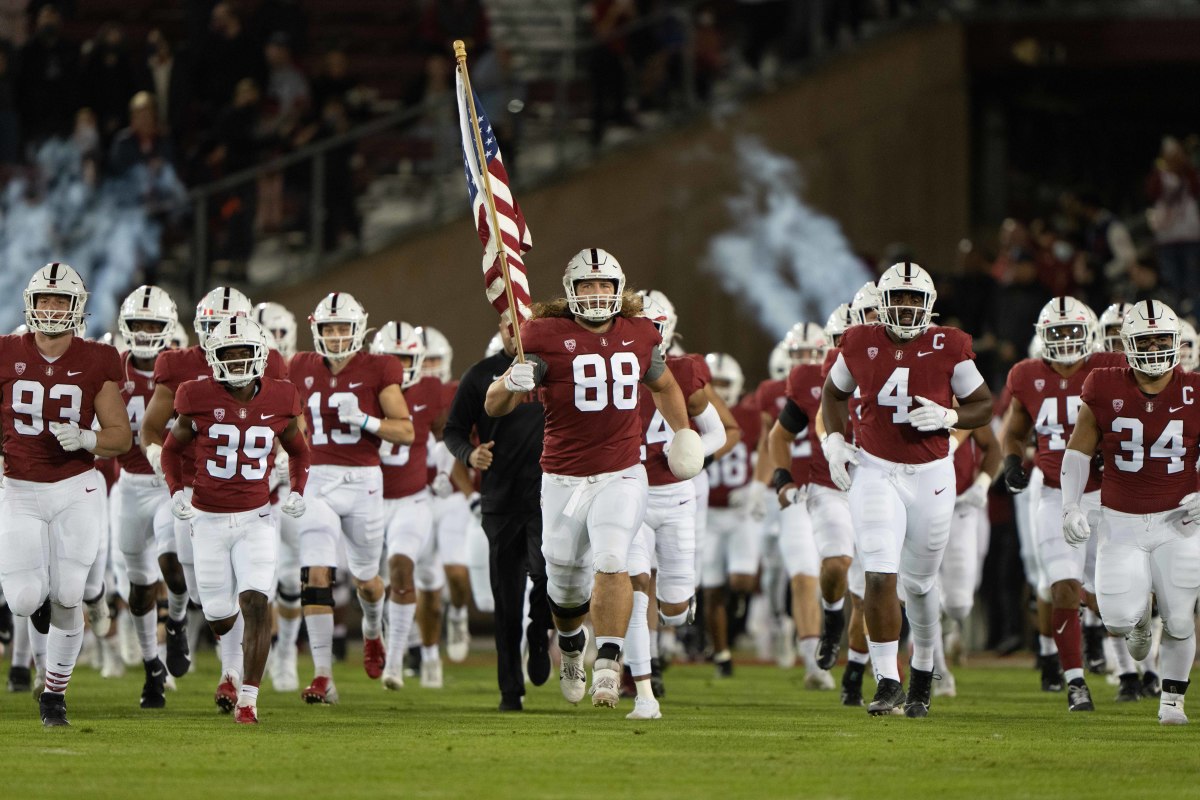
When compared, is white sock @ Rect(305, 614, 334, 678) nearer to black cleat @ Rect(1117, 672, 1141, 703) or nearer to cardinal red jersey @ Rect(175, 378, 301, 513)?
cardinal red jersey @ Rect(175, 378, 301, 513)

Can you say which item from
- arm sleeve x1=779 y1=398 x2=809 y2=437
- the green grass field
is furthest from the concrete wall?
arm sleeve x1=779 y1=398 x2=809 y2=437

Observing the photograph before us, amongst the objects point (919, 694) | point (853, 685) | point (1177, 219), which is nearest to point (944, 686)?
point (853, 685)

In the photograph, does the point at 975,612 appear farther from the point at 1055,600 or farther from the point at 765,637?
the point at 1055,600

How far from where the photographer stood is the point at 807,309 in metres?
22.0

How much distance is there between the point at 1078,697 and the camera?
36.7ft

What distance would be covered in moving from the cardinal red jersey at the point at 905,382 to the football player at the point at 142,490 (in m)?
4.00

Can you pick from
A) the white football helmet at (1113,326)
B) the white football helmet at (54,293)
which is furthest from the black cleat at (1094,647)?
the white football helmet at (54,293)

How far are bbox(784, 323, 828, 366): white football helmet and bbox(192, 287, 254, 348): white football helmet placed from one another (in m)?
4.39

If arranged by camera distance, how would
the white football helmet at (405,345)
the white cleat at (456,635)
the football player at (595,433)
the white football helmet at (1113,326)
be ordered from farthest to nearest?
the white cleat at (456,635) → the white football helmet at (405,345) → the white football helmet at (1113,326) → the football player at (595,433)

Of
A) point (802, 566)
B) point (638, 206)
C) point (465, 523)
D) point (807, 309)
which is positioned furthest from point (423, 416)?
point (807, 309)

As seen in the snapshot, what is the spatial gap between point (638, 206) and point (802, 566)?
26.5ft

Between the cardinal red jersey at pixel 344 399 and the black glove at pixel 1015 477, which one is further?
the cardinal red jersey at pixel 344 399

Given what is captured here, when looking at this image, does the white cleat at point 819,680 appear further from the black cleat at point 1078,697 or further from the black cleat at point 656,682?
the black cleat at point 1078,697

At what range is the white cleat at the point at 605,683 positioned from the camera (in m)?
9.90
